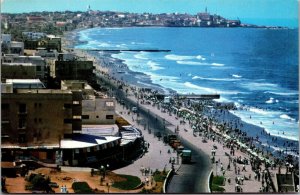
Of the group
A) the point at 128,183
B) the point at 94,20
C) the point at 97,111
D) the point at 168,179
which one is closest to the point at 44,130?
the point at 128,183

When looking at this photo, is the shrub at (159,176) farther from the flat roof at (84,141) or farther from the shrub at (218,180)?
the flat roof at (84,141)

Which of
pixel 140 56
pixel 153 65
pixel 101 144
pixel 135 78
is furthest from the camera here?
pixel 140 56

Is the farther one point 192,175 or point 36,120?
point 36,120

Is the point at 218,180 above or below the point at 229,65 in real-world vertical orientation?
above

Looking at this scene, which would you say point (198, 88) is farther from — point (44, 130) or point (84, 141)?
point (44, 130)

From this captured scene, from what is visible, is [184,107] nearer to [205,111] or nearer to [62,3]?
[205,111]

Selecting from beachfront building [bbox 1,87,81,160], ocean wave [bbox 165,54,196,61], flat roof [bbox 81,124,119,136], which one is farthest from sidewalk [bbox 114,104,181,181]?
ocean wave [bbox 165,54,196,61]

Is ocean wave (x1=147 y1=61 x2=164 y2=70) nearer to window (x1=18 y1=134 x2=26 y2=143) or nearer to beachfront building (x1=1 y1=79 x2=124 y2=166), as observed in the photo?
beachfront building (x1=1 y1=79 x2=124 y2=166)
